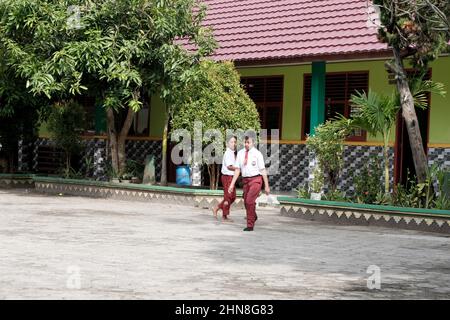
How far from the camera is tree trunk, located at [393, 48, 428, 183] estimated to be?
16.2 m

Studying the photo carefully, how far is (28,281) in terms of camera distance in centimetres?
852

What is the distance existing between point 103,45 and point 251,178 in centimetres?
644

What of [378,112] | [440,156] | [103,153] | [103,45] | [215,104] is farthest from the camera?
[103,153]

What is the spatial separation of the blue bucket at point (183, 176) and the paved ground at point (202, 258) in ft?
19.8

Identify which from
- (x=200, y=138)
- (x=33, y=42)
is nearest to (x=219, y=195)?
(x=200, y=138)

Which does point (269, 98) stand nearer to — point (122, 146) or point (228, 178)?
point (122, 146)

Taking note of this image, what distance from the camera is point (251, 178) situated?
1462 centimetres

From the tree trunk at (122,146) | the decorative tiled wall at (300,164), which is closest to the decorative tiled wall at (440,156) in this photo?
the decorative tiled wall at (300,164)

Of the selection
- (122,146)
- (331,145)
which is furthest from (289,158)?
(331,145)

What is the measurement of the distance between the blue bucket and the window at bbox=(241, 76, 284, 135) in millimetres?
2317

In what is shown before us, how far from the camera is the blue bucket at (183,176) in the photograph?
917 inches

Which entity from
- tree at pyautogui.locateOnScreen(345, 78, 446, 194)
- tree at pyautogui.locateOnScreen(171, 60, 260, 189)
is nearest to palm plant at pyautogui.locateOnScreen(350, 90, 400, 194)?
tree at pyautogui.locateOnScreen(345, 78, 446, 194)

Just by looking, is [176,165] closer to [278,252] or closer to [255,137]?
[255,137]
